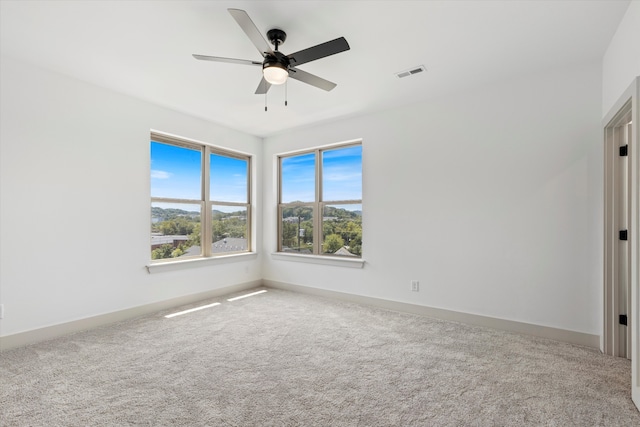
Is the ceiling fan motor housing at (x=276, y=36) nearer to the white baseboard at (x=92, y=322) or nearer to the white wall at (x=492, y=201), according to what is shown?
the white wall at (x=492, y=201)

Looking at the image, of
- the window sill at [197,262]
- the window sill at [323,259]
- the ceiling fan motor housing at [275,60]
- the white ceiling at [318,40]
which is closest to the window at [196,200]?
the window sill at [197,262]

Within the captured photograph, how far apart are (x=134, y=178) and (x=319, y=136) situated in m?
2.61

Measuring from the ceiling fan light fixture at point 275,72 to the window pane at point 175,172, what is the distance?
256 cm

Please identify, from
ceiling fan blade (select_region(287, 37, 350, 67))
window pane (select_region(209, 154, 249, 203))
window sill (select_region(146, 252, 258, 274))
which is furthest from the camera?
window pane (select_region(209, 154, 249, 203))

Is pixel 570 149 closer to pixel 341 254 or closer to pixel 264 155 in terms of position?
pixel 341 254

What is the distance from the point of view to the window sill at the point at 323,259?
4422mm

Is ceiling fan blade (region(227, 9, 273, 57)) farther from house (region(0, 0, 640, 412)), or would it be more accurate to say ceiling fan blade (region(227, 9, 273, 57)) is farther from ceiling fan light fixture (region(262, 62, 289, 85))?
house (region(0, 0, 640, 412))

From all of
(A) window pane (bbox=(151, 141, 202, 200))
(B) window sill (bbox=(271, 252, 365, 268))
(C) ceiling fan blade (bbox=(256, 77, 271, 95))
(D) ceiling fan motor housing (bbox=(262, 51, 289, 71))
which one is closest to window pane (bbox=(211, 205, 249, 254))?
(A) window pane (bbox=(151, 141, 202, 200))

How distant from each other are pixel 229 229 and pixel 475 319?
380 centimetres

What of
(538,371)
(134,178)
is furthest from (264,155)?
(538,371)

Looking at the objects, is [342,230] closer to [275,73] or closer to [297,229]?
[297,229]

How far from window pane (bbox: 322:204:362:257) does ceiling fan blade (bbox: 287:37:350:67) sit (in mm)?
2530

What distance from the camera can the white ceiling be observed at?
2.19 metres

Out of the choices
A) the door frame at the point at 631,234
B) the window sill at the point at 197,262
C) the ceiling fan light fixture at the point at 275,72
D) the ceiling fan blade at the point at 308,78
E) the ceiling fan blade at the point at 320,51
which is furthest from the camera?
the window sill at the point at 197,262
